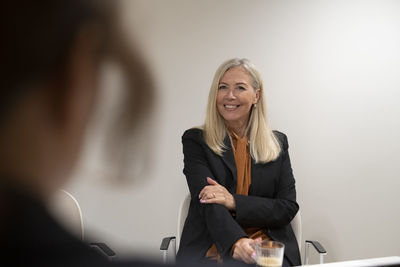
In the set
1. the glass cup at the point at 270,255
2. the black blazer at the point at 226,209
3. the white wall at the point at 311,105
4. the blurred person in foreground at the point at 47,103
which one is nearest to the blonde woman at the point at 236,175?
the black blazer at the point at 226,209

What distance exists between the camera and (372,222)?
2.94m

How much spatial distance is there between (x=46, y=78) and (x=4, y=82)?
0.03 m

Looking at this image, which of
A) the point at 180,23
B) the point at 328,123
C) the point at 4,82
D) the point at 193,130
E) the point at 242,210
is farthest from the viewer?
the point at 328,123

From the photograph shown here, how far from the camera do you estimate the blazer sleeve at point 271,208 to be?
2023 mm

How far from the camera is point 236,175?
2.17 meters

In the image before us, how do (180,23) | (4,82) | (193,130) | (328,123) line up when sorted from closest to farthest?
(4,82)
(193,130)
(180,23)
(328,123)

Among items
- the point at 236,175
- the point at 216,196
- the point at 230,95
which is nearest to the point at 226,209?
the point at 216,196

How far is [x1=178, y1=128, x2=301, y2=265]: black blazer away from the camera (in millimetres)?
1981

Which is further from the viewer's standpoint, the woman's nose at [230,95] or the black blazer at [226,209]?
the woman's nose at [230,95]

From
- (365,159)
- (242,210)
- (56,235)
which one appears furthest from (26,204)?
(365,159)

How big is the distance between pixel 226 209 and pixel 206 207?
11cm

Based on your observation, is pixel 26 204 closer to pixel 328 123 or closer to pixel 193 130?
pixel 193 130

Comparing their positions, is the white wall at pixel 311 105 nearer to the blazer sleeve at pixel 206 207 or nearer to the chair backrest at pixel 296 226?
the blazer sleeve at pixel 206 207

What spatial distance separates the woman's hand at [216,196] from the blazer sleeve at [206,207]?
3 cm
